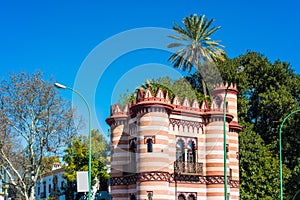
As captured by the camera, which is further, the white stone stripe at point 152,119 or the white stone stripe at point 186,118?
the white stone stripe at point 186,118

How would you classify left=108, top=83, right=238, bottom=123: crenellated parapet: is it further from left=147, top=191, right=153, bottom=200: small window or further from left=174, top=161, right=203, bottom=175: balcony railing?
left=147, top=191, right=153, bottom=200: small window

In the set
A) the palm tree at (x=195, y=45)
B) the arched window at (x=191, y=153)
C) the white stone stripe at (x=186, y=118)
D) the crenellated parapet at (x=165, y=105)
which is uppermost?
the palm tree at (x=195, y=45)

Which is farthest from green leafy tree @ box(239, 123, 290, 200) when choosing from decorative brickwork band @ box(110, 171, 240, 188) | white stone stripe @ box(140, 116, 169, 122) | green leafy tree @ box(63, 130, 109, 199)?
white stone stripe @ box(140, 116, 169, 122)

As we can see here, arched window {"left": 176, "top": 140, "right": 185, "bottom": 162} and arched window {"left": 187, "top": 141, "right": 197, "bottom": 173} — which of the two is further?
arched window {"left": 187, "top": 141, "right": 197, "bottom": 173}

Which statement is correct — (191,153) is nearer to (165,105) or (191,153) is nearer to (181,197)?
(181,197)

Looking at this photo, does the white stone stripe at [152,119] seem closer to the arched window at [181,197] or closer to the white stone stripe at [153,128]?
the white stone stripe at [153,128]

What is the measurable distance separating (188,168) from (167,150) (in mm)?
2469

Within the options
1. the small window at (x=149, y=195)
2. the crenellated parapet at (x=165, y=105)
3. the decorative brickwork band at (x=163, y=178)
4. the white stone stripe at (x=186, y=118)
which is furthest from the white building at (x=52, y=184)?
the small window at (x=149, y=195)

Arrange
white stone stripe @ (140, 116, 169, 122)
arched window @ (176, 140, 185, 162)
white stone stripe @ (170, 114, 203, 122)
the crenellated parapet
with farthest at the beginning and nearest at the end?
white stone stripe @ (170, 114, 203, 122), arched window @ (176, 140, 185, 162), the crenellated parapet, white stone stripe @ (140, 116, 169, 122)

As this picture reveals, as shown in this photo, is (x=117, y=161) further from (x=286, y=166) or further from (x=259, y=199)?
(x=286, y=166)

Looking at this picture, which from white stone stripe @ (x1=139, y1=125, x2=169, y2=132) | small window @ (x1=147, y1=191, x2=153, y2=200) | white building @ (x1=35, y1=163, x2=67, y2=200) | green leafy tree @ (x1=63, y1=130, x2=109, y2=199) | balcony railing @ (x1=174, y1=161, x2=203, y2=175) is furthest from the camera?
white building @ (x1=35, y1=163, x2=67, y2=200)

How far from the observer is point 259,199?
161 feet

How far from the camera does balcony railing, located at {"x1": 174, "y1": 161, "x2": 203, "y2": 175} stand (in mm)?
37719

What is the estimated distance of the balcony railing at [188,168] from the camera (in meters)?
37.7
